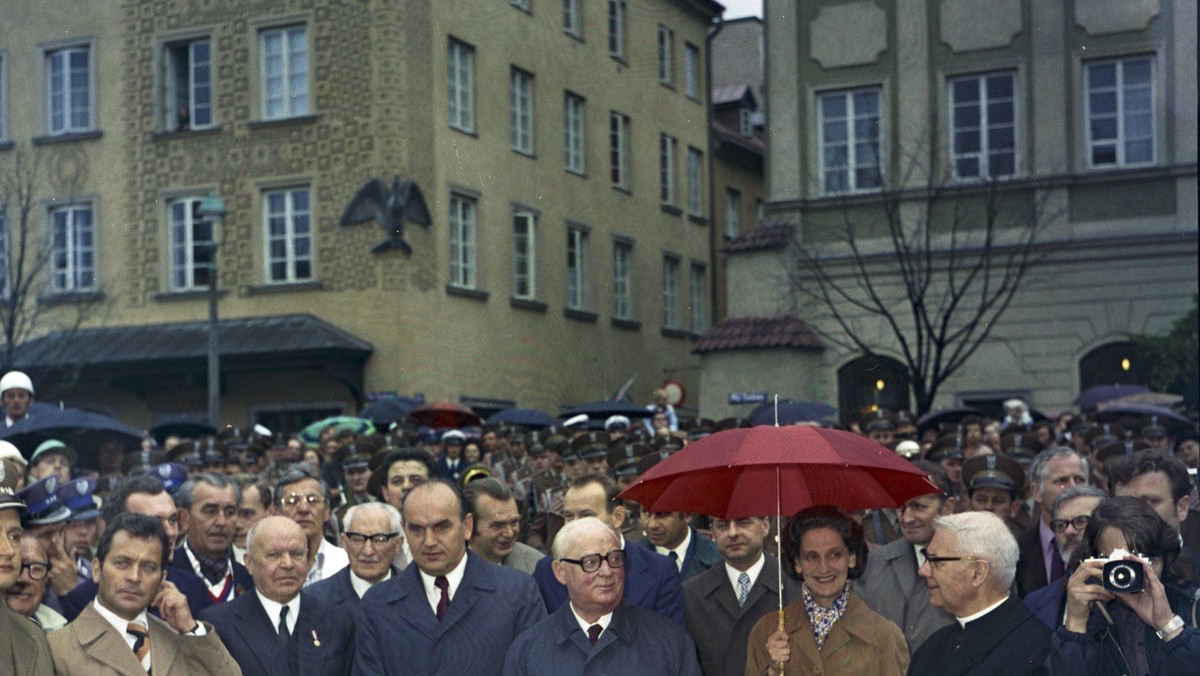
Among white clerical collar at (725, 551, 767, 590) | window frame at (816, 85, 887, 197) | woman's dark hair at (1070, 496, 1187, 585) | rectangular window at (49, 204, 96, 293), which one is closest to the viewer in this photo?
woman's dark hair at (1070, 496, 1187, 585)

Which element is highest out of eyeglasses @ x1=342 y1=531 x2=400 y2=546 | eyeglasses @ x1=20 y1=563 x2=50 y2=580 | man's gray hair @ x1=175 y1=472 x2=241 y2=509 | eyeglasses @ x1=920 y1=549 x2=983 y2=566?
man's gray hair @ x1=175 y1=472 x2=241 y2=509

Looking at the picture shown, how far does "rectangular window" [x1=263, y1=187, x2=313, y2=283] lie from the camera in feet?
86.9

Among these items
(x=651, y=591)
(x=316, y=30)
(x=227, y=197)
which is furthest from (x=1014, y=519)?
(x=227, y=197)

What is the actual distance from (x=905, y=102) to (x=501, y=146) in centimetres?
549

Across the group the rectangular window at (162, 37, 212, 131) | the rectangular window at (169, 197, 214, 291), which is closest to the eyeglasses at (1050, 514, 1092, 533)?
the rectangular window at (162, 37, 212, 131)

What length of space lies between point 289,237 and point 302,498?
18.2 m

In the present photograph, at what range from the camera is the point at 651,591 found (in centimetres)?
716

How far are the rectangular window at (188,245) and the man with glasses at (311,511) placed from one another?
18792 millimetres

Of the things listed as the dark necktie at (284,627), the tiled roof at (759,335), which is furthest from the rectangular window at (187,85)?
the dark necktie at (284,627)

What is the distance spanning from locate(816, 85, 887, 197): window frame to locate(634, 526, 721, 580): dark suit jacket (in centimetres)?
1510

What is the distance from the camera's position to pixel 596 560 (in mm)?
6328

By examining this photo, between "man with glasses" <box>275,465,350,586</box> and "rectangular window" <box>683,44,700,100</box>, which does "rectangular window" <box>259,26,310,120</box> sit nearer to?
"rectangular window" <box>683,44,700,100</box>

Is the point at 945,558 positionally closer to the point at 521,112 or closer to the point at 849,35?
the point at 521,112

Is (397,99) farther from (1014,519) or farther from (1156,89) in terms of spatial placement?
(1014,519)
